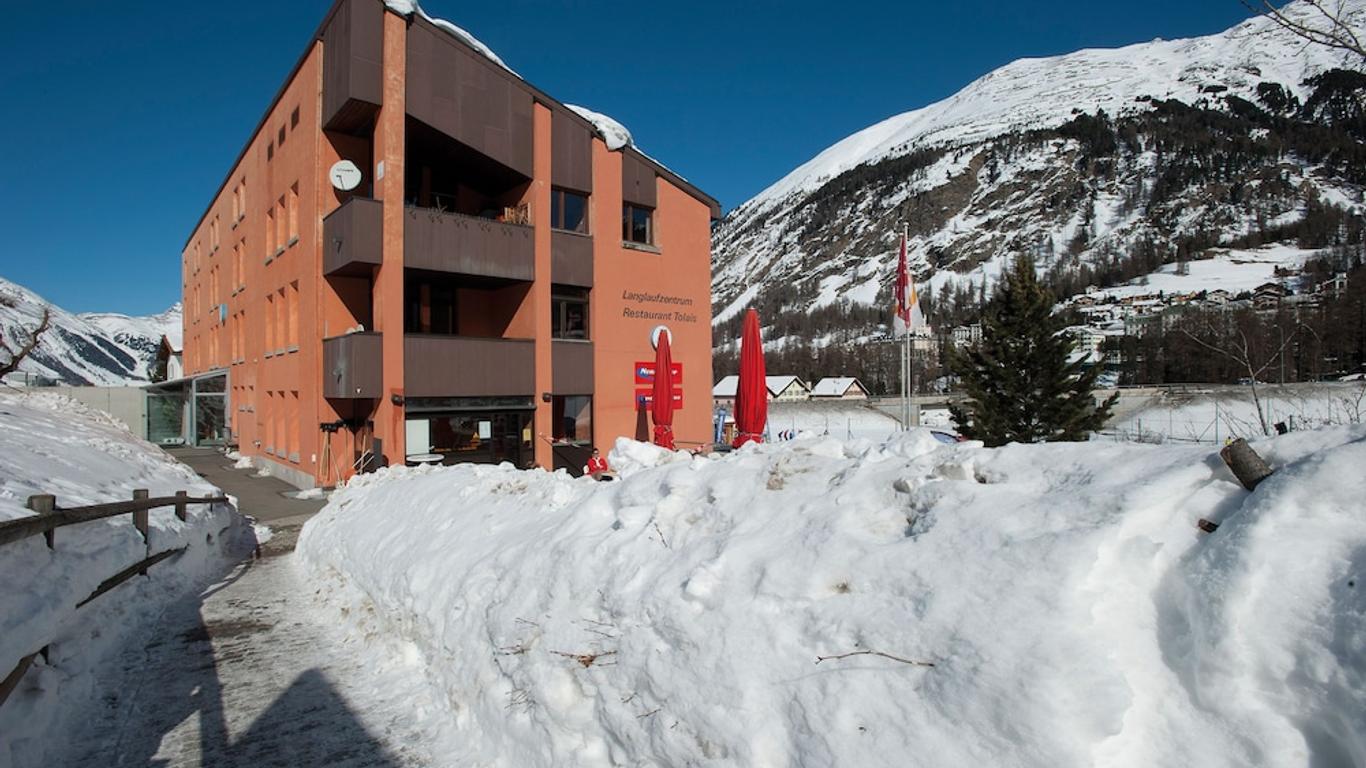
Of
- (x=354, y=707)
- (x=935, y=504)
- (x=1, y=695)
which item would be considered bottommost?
(x=354, y=707)

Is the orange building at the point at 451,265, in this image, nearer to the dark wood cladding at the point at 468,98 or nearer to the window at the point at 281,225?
the dark wood cladding at the point at 468,98

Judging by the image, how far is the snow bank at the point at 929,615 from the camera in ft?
7.76

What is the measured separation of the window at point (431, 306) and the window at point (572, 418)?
3.58m

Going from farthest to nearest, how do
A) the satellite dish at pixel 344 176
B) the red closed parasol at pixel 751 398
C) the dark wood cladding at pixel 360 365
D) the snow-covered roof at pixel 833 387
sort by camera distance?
the snow-covered roof at pixel 833 387, the satellite dish at pixel 344 176, the dark wood cladding at pixel 360 365, the red closed parasol at pixel 751 398

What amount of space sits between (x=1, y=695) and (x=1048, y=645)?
5.31m

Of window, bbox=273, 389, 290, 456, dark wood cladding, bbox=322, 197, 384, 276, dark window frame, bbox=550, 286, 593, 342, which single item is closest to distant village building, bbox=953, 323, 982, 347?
dark window frame, bbox=550, 286, 593, 342

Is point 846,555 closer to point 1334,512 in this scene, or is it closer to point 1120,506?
point 1120,506

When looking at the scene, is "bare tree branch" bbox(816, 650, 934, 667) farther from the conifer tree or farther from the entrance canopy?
the entrance canopy

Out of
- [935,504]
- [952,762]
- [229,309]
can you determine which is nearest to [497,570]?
[935,504]

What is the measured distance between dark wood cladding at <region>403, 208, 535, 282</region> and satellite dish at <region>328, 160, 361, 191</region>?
7.25 feet

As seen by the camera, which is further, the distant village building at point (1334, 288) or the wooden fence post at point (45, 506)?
the distant village building at point (1334, 288)

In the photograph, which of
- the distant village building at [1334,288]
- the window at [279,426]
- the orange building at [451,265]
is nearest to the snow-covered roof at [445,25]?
the orange building at [451,265]

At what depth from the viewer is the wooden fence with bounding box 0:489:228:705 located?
14.5ft

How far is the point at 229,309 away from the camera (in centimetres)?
2964
